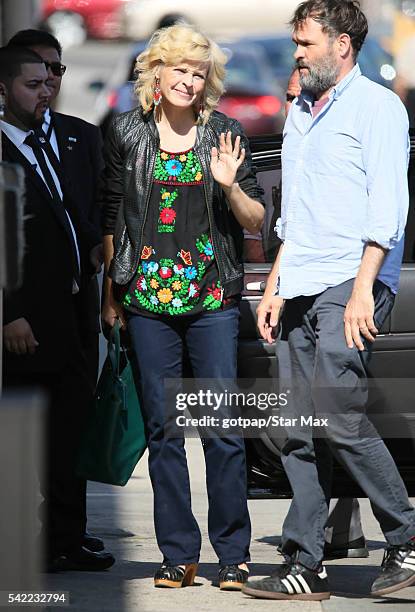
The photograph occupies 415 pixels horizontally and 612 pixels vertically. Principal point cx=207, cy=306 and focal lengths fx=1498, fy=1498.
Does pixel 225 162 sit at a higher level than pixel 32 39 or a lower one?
lower

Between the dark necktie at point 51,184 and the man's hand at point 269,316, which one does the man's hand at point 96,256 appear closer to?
the dark necktie at point 51,184

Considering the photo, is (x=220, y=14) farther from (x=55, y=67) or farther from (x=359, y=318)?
(x=359, y=318)

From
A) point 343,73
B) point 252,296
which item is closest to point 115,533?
point 252,296

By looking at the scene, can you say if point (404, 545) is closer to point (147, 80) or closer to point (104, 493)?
point (147, 80)

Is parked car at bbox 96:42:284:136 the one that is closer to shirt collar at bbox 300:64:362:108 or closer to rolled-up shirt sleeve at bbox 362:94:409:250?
shirt collar at bbox 300:64:362:108

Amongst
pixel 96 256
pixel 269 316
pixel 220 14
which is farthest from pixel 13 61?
pixel 220 14

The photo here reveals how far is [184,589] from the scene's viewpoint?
5.20 m

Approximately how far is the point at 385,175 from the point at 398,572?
4.33ft

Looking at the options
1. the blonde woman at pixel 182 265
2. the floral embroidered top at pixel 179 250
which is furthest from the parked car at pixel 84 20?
the floral embroidered top at pixel 179 250

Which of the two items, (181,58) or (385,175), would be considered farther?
(181,58)

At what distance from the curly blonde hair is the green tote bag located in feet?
2.71

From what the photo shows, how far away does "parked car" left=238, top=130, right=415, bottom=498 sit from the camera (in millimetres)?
5469

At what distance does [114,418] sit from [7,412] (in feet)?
7.78

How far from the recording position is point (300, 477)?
5.04 m
